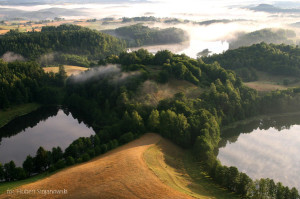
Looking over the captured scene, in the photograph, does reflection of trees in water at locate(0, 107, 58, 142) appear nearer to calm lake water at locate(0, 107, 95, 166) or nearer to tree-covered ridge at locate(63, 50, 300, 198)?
calm lake water at locate(0, 107, 95, 166)

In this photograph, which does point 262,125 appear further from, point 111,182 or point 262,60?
point 111,182

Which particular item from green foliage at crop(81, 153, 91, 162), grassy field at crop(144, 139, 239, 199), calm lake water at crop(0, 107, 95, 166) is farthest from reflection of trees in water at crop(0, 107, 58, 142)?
grassy field at crop(144, 139, 239, 199)

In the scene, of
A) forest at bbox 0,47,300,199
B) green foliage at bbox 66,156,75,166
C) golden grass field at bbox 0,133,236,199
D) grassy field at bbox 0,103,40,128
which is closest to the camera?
golden grass field at bbox 0,133,236,199

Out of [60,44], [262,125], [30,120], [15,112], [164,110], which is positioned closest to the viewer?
[164,110]

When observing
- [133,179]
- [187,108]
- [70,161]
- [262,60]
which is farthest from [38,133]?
[262,60]

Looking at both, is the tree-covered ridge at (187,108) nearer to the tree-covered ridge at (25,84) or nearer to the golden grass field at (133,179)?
the golden grass field at (133,179)

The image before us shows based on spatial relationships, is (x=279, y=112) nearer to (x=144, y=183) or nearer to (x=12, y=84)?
(x=144, y=183)
